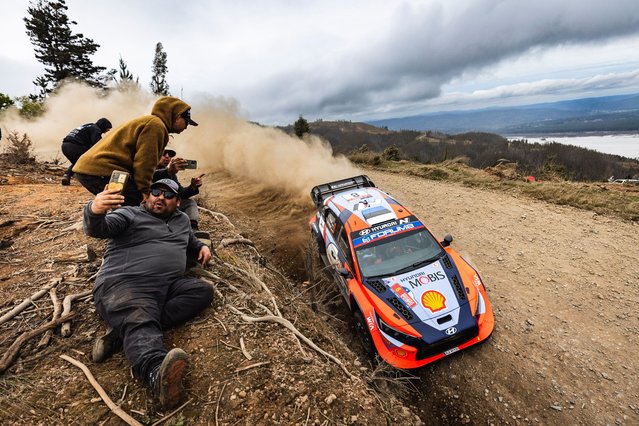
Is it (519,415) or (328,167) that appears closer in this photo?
(519,415)

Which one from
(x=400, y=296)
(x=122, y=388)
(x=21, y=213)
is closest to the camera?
(x=122, y=388)

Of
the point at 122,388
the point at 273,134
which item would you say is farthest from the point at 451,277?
the point at 273,134

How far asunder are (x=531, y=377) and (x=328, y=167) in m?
9.41

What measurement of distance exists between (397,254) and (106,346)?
11.8 ft

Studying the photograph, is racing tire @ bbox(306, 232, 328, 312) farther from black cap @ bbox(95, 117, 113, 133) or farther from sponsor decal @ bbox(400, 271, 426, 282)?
black cap @ bbox(95, 117, 113, 133)

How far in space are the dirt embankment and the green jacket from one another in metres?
1.36

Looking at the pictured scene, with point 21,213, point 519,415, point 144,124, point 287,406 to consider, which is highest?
point 144,124

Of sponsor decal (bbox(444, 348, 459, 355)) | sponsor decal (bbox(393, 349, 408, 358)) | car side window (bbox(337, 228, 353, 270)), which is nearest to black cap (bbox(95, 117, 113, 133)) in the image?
car side window (bbox(337, 228, 353, 270))

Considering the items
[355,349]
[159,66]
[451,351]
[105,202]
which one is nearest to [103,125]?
[105,202]

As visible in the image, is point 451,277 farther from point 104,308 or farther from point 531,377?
point 104,308

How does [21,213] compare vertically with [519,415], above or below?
above

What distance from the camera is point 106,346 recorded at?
2414mm

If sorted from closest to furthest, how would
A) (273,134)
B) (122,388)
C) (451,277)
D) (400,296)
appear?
(122,388) < (400,296) < (451,277) < (273,134)

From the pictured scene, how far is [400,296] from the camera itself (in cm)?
390
